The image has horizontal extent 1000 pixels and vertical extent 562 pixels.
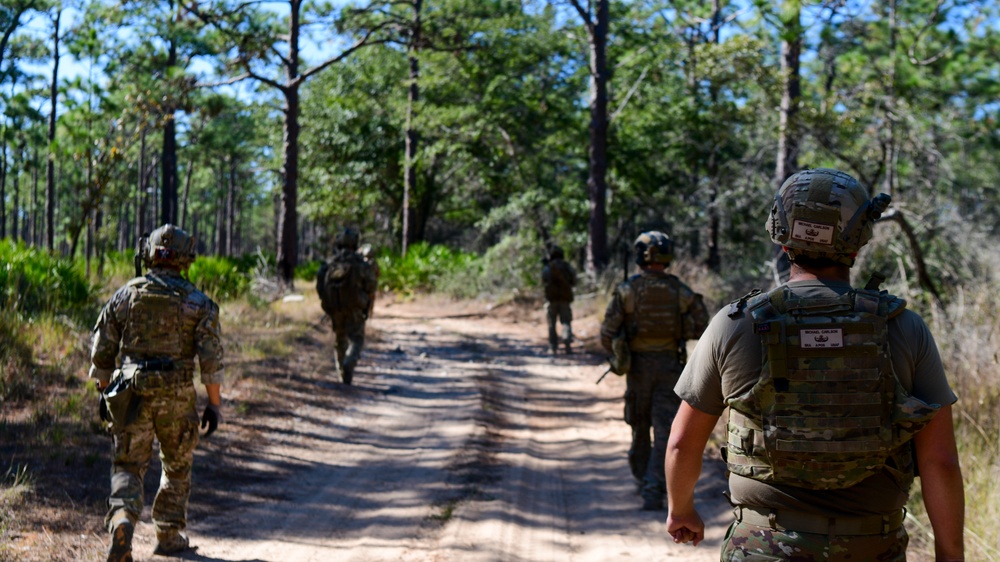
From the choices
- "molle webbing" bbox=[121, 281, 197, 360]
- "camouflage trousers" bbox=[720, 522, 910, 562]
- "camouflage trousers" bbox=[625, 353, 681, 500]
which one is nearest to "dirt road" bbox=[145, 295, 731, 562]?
"camouflage trousers" bbox=[625, 353, 681, 500]

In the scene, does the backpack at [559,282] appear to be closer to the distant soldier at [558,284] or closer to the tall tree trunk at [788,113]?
the distant soldier at [558,284]

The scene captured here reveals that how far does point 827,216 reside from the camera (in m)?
2.65

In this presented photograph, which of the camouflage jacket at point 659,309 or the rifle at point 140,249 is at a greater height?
the rifle at point 140,249

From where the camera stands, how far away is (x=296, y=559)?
5422mm

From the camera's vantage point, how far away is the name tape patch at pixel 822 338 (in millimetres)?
2541

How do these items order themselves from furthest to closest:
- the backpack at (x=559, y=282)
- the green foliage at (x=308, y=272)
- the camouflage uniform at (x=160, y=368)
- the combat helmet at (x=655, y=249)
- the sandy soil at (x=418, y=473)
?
the green foliage at (x=308, y=272) < the backpack at (x=559, y=282) < the combat helmet at (x=655, y=249) < the sandy soil at (x=418, y=473) < the camouflage uniform at (x=160, y=368)

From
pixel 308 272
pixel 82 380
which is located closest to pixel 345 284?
A: pixel 82 380

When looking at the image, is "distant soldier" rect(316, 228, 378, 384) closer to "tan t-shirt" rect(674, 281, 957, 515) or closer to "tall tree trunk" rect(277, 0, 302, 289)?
"tall tree trunk" rect(277, 0, 302, 289)

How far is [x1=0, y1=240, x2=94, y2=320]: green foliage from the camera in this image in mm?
10008

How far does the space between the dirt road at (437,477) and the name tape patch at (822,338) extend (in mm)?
3459

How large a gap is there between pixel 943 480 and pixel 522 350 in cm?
1397

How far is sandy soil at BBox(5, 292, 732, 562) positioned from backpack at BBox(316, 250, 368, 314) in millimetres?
1120

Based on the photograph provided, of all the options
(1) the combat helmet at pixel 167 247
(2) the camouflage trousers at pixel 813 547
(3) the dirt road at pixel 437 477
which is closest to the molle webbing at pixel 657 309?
(3) the dirt road at pixel 437 477

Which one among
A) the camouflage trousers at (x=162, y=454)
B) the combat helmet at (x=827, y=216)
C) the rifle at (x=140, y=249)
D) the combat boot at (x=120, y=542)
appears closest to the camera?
the combat helmet at (x=827, y=216)
